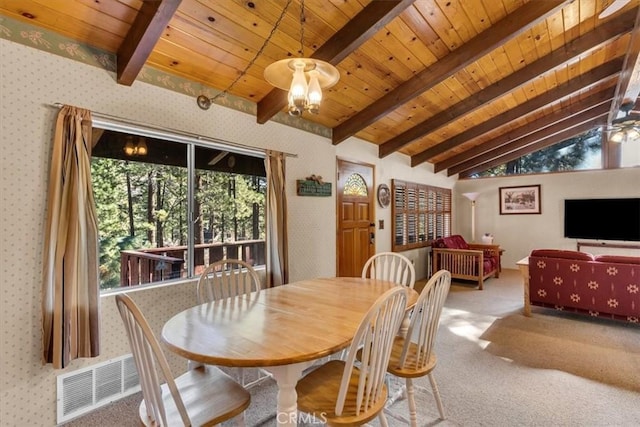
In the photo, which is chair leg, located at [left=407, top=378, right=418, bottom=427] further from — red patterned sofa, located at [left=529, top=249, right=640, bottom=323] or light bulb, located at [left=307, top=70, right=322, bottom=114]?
red patterned sofa, located at [left=529, top=249, right=640, bottom=323]

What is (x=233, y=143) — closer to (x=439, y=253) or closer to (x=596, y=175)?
(x=439, y=253)

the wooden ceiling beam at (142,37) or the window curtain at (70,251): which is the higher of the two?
the wooden ceiling beam at (142,37)

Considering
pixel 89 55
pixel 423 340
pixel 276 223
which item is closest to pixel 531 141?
pixel 276 223

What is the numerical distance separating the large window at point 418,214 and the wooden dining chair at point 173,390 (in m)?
4.16

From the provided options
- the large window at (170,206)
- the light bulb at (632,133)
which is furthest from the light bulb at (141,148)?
the light bulb at (632,133)

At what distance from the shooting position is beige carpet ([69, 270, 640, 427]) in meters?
1.97

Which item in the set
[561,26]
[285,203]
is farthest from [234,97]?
[561,26]

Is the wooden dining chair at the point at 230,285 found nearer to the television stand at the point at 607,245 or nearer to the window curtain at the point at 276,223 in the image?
the window curtain at the point at 276,223

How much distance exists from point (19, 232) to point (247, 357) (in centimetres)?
163

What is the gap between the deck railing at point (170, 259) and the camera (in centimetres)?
233

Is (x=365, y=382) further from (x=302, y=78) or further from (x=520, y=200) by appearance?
(x=520, y=200)

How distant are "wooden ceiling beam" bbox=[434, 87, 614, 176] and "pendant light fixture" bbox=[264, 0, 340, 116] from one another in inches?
191

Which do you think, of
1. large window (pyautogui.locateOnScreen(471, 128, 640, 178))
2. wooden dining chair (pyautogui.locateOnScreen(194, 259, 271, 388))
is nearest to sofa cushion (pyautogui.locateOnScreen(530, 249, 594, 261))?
wooden dining chair (pyautogui.locateOnScreen(194, 259, 271, 388))

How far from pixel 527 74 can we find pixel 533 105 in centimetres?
114
